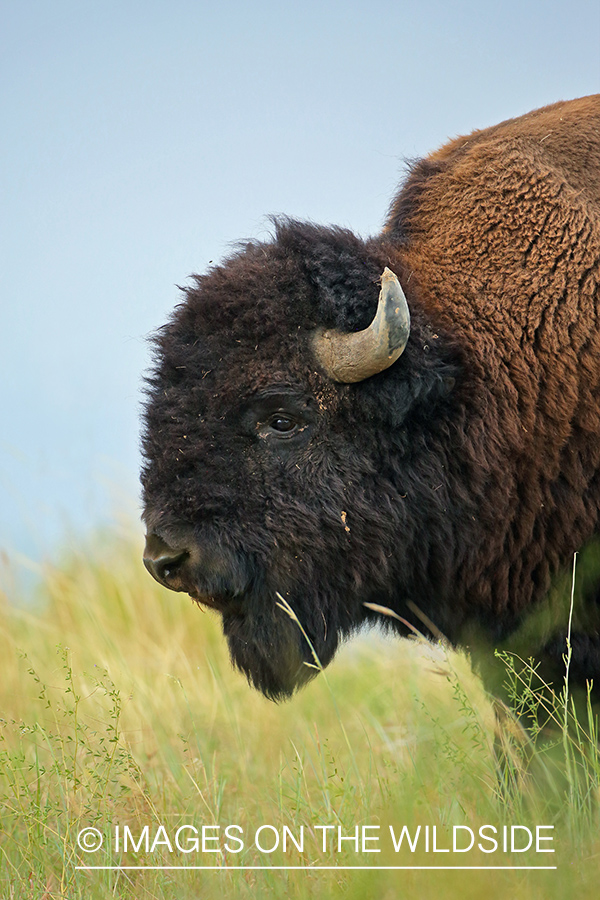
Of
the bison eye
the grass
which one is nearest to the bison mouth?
the grass

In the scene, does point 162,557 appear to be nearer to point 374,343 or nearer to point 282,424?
point 282,424

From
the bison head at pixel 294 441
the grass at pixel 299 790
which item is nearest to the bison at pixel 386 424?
the bison head at pixel 294 441

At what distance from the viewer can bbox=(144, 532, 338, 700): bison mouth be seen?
3.35 meters

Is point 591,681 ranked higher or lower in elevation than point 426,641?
lower

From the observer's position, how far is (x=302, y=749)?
4828mm

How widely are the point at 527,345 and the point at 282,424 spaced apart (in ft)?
3.14

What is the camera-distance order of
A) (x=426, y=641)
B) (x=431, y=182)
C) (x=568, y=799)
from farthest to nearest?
(x=431, y=182) → (x=426, y=641) → (x=568, y=799)

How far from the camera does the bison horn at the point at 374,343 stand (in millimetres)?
3299

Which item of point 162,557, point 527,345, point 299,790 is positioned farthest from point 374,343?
point 299,790

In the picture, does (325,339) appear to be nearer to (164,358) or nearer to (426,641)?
(164,358)

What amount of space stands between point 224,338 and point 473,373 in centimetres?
92

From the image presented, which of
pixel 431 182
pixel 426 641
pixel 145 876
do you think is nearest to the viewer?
pixel 145 876

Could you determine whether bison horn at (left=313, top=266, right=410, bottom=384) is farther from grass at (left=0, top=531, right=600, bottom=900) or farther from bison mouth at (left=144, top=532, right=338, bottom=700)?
grass at (left=0, top=531, right=600, bottom=900)

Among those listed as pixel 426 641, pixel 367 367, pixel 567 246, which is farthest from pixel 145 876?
pixel 567 246
